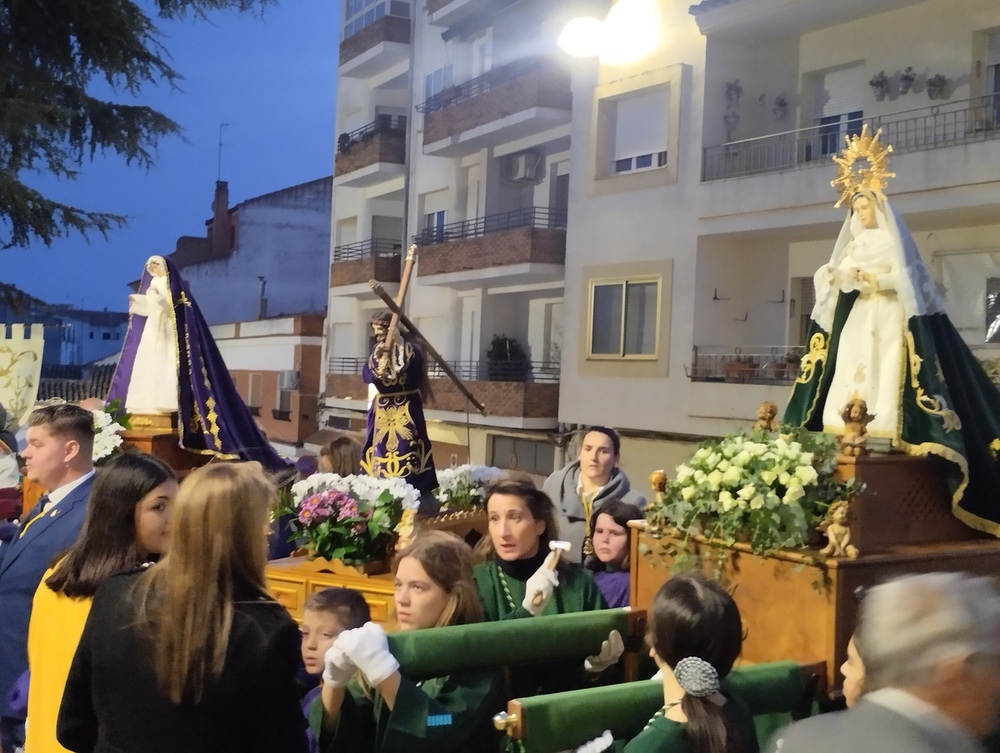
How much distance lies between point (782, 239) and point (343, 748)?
1084cm

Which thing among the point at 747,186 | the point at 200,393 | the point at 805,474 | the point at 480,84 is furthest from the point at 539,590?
the point at 480,84

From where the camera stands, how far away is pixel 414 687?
2.53 meters

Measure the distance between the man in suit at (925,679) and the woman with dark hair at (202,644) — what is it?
45.4 inches

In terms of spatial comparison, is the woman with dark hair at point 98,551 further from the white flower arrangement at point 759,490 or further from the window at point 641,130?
the window at point 641,130

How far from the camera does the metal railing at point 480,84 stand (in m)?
15.0

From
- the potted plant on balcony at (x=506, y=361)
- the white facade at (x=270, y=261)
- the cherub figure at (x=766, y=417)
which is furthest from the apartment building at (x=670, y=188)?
the white facade at (x=270, y=261)

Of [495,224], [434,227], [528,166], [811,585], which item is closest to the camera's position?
[811,585]

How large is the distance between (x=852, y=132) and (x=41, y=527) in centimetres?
1056

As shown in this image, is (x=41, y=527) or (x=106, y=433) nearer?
(x=41, y=527)

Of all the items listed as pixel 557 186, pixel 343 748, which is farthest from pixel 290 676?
pixel 557 186

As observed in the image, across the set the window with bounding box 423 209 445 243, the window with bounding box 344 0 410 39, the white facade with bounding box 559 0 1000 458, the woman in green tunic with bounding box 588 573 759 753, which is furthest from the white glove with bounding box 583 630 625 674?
the window with bounding box 344 0 410 39

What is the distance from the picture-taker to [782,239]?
41.0 ft

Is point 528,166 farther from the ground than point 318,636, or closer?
farther from the ground

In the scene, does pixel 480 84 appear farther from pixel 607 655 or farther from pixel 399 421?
pixel 607 655
